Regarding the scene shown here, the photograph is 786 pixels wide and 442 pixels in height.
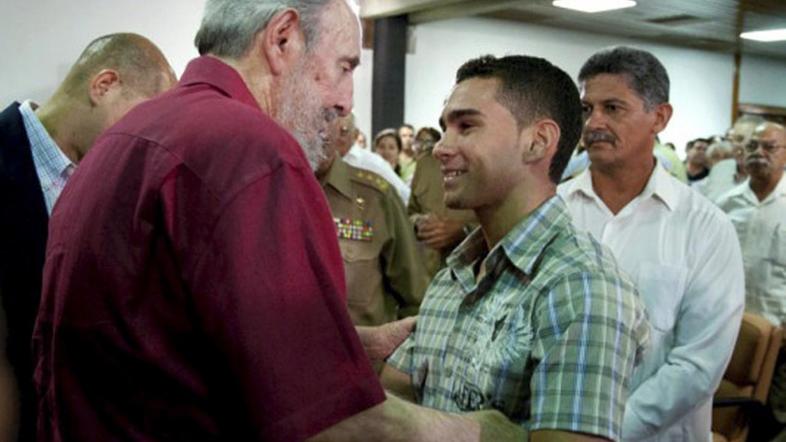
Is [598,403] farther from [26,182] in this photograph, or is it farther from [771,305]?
[771,305]

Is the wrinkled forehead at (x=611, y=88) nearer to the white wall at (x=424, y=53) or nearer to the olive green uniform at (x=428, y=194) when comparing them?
the olive green uniform at (x=428, y=194)

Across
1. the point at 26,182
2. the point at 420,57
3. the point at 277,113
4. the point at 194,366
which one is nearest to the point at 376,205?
the point at 26,182

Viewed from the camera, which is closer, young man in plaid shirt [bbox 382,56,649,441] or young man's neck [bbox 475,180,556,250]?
young man in plaid shirt [bbox 382,56,649,441]

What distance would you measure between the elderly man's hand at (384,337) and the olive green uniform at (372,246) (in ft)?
4.14

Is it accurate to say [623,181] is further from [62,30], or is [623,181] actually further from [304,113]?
[62,30]

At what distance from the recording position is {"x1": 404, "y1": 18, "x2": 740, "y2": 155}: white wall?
438 inches

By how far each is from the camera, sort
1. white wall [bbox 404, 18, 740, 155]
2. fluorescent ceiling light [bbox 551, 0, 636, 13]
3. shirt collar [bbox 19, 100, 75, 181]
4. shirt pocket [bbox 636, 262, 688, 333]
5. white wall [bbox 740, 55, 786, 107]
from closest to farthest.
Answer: shirt collar [bbox 19, 100, 75, 181] < shirt pocket [bbox 636, 262, 688, 333] < fluorescent ceiling light [bbox 551, 0, 636, 13] < white wall [bbox 404, 18, 740, 155] < white wall [bbox 740, 55, 786, 107]

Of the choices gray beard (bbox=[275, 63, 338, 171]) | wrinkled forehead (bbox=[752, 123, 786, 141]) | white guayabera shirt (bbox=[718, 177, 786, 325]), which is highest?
gray beard (bbox=[275, 63, 338, 171])

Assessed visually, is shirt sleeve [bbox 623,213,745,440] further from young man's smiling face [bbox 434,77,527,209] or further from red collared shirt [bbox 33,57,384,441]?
red collared shirt [bbox 33,57,384,441]

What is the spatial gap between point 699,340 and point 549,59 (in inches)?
412

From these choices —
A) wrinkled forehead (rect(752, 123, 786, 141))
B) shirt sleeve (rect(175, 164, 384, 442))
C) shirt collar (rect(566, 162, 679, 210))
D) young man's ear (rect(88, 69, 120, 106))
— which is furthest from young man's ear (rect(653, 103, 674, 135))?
wrinkled forehead (rect(752, 123, 786, 141))

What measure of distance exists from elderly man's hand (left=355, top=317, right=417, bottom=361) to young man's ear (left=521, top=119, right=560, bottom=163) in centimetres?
40

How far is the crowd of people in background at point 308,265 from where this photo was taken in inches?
40.5

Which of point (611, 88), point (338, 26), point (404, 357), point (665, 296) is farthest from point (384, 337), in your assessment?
point (611, 88)
